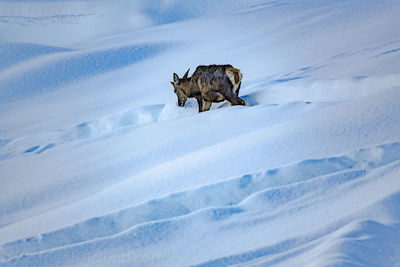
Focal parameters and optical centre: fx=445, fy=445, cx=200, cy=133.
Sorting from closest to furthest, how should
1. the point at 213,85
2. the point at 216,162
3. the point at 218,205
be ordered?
the point at 218,205 < the point at 216,162 < the point at 213,85

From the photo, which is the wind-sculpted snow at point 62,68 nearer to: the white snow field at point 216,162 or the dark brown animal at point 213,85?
the white snow field at point 216,162

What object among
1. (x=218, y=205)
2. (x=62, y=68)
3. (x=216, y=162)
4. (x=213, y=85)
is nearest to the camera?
(x=218, y=205)

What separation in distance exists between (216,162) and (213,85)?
1107 millimetres

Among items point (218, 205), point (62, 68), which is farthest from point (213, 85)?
point (62, 68)

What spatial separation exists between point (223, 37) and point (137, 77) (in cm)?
204

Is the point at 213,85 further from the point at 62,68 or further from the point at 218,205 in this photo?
the point at 62,68

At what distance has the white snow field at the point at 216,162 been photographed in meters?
1.99

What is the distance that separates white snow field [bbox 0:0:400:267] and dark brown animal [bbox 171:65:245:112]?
0.15 m

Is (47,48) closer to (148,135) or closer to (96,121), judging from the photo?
(96,121)

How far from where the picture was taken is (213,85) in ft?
12.1

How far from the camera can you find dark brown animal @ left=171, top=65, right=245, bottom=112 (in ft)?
11.9

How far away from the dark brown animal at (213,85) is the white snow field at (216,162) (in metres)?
0.15

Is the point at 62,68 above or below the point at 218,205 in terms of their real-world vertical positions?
above

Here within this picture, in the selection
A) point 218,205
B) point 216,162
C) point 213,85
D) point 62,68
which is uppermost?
point 62,68
